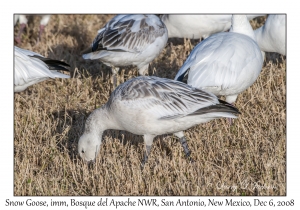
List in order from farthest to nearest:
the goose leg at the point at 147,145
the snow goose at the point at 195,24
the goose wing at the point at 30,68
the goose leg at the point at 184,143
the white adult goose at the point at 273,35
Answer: the snow goose at the point at 195,24 < the white adult goose at the point at 273,35 < the goose wing at the point at 30,68 < the goose leg at the point at 184,143 < the goose leg at the point at 147,145

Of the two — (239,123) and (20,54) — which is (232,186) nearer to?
(239,123)

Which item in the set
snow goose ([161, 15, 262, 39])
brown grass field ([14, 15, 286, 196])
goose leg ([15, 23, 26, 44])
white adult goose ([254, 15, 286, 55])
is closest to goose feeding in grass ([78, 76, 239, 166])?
brown grass field ([14, 15, 286, 196])

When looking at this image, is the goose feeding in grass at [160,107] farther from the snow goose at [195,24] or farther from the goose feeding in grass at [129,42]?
the snow goose at [195,24]

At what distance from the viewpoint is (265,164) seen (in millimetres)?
5539

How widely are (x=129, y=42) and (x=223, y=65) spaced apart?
1.73 meters

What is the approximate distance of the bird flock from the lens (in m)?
5.43

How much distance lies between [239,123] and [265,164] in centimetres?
116

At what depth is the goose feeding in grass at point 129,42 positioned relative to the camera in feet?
24.3

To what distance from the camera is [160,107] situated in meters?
5.43

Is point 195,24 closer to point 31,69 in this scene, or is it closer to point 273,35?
point 273,35

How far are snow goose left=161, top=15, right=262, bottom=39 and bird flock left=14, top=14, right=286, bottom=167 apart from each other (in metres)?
0.86

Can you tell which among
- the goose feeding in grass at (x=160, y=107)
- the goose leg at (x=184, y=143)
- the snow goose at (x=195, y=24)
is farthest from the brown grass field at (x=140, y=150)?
the snow goose at (x=195, y=24)

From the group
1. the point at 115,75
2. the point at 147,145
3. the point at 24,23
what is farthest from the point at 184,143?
the point at 24,23

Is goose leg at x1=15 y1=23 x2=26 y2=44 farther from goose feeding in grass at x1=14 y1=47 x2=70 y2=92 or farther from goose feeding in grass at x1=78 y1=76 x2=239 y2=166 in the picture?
goose feeding in grass at x1=78 y1=76 x2=239 y2=166
